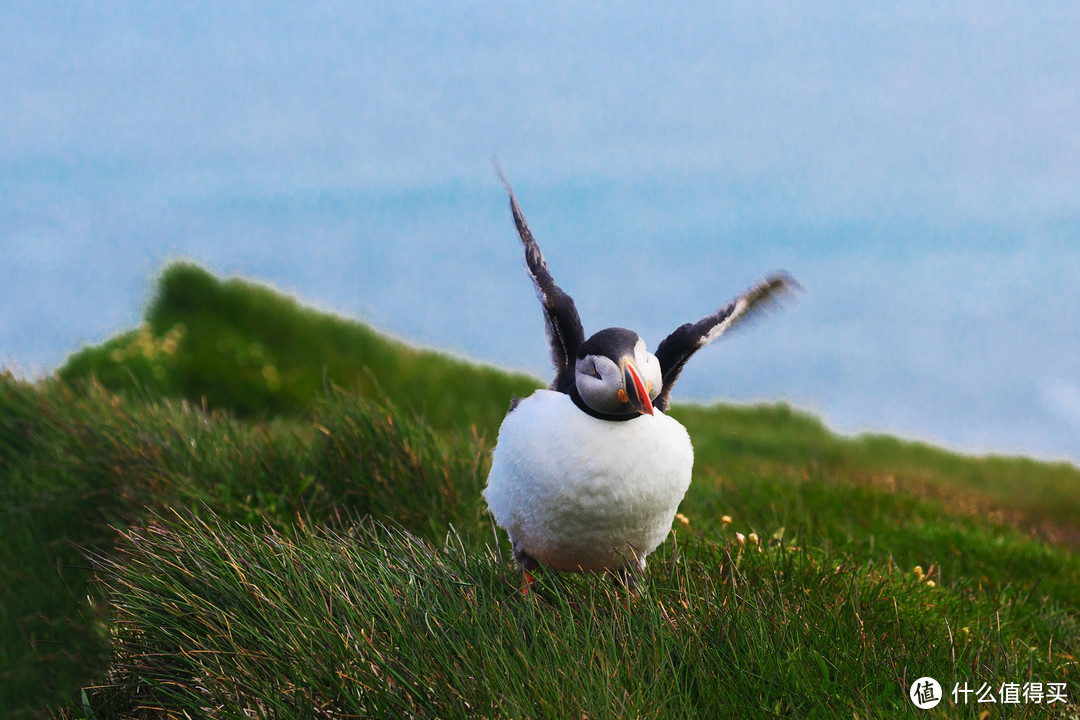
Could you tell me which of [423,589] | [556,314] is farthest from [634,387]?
[423,589]

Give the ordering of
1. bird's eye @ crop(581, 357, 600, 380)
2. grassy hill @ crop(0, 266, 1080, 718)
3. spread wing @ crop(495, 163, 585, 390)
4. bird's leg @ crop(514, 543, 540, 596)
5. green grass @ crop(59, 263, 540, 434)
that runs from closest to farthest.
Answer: grassy hill @ crop(0, 266, 1080, 718)
bird's eye @ crop(581, 357, 600, 380)
spread wing @ crop(495, 163, 585, 390)
bird's leg @ crop(514, 543, 540, 596)
green grass @ crop(59, 263, 540, 434)

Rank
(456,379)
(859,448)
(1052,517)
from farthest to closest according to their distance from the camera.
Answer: (859,448) → (456,379) → (1052,517)

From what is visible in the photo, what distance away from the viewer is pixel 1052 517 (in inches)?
433

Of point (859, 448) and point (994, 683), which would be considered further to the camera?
point (859, 448)

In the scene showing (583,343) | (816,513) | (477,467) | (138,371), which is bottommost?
(816,513)

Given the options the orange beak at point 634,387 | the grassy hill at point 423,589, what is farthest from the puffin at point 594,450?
the grassy hill at point 423,589

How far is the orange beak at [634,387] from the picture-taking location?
11.4ft

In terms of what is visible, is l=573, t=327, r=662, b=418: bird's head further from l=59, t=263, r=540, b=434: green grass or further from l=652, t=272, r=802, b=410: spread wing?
l=59, t=263, r=540, b=434: green grass

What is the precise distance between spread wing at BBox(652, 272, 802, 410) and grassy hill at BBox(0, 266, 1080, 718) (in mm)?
939

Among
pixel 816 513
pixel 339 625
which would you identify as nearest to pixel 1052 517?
pixel 816 513

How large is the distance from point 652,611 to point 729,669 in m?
0.39

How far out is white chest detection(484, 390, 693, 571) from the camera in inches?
145

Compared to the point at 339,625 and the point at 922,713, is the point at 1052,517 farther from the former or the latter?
the point at 339,625

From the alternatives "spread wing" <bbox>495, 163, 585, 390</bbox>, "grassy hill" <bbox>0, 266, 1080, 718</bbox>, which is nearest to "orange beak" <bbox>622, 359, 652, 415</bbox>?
"spread wing" <bbox>495, 163, 585, 390</bbox>
